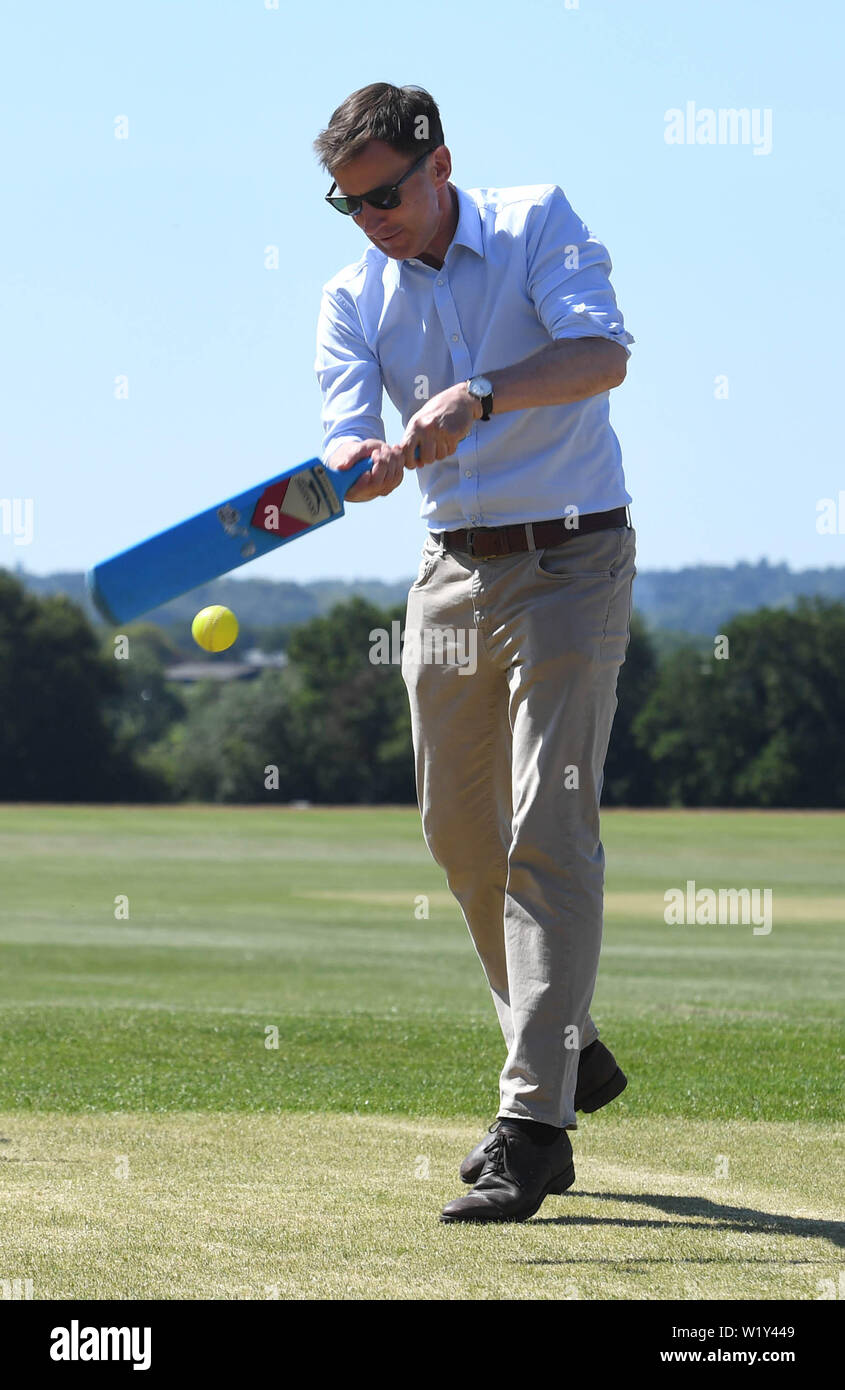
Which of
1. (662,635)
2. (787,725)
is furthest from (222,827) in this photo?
(662,635)

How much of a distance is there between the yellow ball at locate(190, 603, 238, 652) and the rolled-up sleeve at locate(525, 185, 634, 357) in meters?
1.81

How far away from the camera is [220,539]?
13.6 ft

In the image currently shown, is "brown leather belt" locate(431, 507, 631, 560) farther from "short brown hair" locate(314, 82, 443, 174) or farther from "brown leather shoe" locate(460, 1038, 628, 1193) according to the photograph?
"brown leather shoe" locate(460, 1038, 628, 1193)

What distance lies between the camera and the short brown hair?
13.9ft

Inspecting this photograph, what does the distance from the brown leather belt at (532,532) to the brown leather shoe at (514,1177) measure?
4.56ft

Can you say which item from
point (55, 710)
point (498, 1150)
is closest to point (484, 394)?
point (498, 1150)

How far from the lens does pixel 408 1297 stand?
10.0 feet

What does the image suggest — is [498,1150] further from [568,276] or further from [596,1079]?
[568,276]

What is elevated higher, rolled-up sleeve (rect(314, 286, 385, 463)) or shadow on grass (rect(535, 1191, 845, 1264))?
rolled-up sleeve (rect(314, 286, 385, 463))

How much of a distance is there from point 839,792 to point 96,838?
45318mm

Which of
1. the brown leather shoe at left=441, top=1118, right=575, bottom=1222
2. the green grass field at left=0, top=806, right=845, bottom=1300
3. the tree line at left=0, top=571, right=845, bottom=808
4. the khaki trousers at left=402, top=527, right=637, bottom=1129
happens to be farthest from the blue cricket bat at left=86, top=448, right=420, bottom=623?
the tree line at left=0, top=571, right=845, bottom=808

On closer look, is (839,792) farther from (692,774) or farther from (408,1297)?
(408,1297)

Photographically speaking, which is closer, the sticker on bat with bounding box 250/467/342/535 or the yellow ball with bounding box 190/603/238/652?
the sticker on bat with bounding box 250/467/342/535

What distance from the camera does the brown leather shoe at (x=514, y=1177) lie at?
12.4 feet
